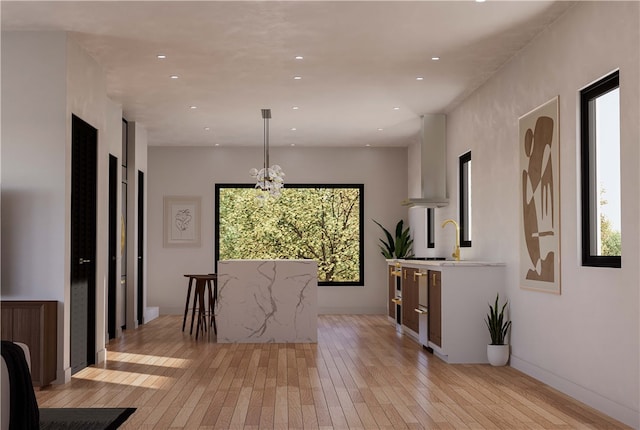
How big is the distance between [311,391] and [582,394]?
6.21ft

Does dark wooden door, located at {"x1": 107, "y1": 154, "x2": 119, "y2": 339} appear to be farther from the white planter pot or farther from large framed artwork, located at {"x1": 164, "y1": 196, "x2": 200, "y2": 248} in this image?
the white planter pot

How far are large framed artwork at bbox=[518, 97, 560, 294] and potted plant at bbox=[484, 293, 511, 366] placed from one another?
50 cm

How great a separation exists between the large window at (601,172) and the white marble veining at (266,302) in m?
4.00

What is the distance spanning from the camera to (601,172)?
522cm

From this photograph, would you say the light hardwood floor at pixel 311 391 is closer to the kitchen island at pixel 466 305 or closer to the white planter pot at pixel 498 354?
the white planter pot at pixel 498 354

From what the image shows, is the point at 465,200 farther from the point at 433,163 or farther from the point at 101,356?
the point at 101,356

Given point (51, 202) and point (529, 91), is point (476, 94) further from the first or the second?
point (51, 202)

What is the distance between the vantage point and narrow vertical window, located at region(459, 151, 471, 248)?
30.2ft

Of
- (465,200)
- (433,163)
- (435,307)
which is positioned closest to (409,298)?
(465,200)

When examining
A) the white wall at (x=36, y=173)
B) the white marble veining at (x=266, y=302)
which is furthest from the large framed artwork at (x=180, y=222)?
the white wall at (x=36, y=173)

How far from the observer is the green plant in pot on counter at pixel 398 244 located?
1230 centimetres

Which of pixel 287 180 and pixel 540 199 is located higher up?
pixel 287 180

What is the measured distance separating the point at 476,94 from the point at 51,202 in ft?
15.1

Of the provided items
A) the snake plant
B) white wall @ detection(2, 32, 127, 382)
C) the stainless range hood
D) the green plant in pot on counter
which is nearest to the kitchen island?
the snake plant
